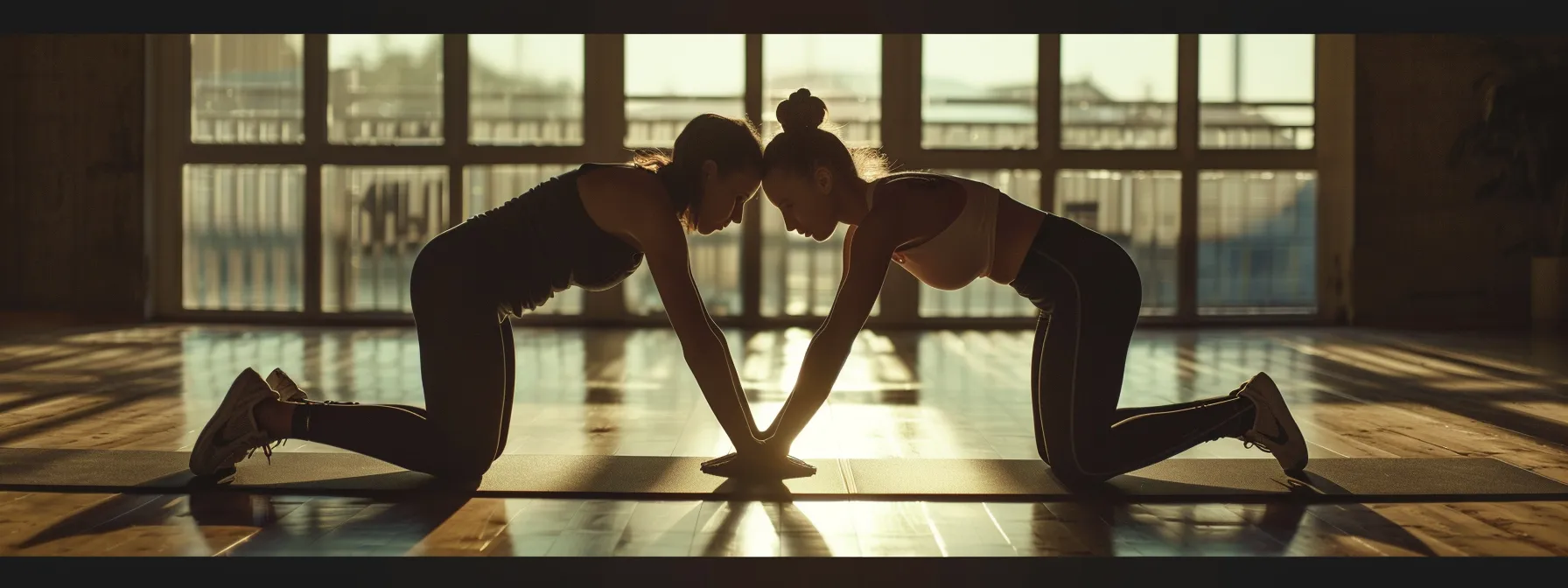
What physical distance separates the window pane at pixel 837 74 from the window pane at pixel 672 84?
0.73 ft

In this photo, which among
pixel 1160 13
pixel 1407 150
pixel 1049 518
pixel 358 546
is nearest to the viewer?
pixel 1160 13

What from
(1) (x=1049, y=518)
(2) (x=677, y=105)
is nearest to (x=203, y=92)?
(2) (x=677, y=105)

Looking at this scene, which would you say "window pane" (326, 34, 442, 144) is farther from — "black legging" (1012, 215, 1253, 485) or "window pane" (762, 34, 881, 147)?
"black legging" (1012, 215, 1253, 485)

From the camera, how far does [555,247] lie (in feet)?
7.90

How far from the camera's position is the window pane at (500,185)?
26.4 feet

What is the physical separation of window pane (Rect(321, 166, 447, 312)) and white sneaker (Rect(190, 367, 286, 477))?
18.9ft

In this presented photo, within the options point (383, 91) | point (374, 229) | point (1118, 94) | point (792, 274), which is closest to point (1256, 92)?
point (1118, 94)

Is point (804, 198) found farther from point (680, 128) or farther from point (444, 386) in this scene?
point (680, 128)

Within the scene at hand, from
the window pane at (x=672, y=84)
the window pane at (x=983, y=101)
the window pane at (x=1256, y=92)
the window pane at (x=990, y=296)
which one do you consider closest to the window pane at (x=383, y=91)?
the window pane at (x=672, y=84)

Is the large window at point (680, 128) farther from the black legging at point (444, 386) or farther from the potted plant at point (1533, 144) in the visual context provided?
the black legging at point (444, 386)

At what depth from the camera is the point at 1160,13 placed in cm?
142

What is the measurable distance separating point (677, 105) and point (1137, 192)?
3058 millimetres

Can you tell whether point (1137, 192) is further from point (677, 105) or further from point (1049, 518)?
point (1049, 518)

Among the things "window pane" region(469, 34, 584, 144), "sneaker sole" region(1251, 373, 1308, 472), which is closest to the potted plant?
"window pane" region(469, 34, 584, 144)
